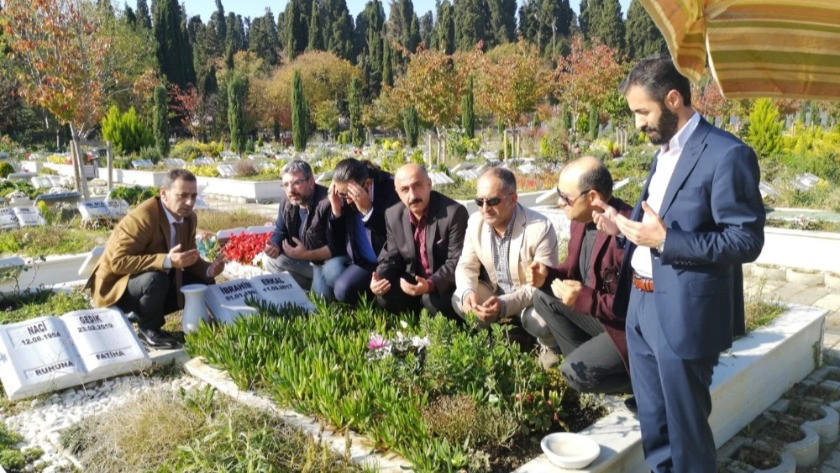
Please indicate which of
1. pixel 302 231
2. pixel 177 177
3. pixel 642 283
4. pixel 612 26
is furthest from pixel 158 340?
pixel 612 26

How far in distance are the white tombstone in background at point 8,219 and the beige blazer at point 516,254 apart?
766 cm

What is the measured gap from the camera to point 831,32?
2307 mm

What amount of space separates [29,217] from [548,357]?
8371 millimetres

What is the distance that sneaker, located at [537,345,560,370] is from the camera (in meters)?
3.64

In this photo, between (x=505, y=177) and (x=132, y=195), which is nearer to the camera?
(x=505, y=177)

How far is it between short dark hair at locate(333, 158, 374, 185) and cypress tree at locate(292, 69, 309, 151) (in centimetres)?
2372

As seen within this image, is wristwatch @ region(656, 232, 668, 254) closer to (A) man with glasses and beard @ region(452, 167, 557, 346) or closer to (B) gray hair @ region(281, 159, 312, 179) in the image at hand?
(A) man with glasses and beard @ region(452, 167, 557, 346)

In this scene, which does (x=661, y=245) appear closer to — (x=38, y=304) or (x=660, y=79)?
(x=660, y=79)

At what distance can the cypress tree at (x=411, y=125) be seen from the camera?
28.8m

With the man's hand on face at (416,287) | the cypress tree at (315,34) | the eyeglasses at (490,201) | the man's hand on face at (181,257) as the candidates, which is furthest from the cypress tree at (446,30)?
the eyeglasses at (490,201)

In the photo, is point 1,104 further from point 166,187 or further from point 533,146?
point 166,187

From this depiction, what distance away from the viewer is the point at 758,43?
92.7 inches

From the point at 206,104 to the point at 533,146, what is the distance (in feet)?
75.2

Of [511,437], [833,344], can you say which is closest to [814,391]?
[833,344]
